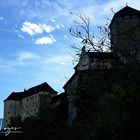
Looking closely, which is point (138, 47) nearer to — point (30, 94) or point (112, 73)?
point (112, 73)

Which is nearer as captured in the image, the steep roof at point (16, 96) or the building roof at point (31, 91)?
the building roof at point (31, 91)

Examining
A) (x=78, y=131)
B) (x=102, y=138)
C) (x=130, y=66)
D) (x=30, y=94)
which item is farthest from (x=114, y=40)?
(x=30, y=94)

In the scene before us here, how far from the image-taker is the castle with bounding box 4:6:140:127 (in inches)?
660

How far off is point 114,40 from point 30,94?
9833 cm

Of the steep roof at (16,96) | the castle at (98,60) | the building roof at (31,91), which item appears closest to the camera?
the castle at (98,60)

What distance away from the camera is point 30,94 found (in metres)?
115

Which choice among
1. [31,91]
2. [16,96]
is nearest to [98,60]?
[31,91]

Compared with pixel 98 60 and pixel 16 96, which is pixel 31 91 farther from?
pixel 98 60

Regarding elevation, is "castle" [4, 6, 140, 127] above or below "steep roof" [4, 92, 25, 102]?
below

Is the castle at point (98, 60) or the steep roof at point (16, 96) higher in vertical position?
the steep roof at point (16, 96)

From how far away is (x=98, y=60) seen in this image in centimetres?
1784

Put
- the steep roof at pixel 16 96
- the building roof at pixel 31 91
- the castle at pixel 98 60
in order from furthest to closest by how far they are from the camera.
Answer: the steep roof at pixel 16 96 < the building roof at pixel 31 91 < the castle at pixel 98 60

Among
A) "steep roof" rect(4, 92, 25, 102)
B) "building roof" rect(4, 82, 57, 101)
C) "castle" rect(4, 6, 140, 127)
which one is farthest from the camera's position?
"steep roof" rect(4, 92, 25, 102)

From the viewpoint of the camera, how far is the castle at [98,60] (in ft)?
55.0
